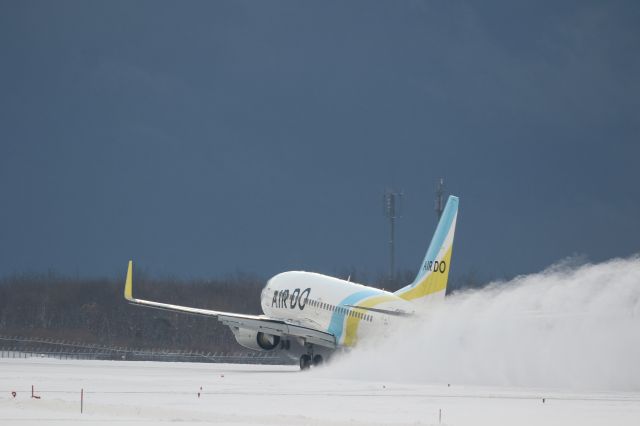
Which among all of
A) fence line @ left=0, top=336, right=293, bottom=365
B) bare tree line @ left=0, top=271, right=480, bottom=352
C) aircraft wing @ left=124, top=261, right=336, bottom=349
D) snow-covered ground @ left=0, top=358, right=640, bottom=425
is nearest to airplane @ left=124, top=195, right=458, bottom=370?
aircraft wing @ left=124, top=261, right=336, bottom=349

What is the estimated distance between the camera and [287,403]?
1469 inches

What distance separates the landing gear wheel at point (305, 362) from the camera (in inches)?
2507

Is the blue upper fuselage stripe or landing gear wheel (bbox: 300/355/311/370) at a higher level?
the blue upper fuselage stripe

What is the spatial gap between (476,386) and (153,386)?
1133 cm

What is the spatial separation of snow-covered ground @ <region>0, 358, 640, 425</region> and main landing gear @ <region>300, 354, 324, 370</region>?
12448 mm

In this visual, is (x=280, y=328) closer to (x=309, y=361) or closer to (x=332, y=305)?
(x=309, y=361)

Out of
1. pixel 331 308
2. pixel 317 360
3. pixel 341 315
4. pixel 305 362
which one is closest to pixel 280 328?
pixel 305 362

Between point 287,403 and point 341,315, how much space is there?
25.9 meters

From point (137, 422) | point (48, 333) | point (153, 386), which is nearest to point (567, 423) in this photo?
point (137, 422)

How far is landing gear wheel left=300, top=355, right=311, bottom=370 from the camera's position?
63688 millimetres

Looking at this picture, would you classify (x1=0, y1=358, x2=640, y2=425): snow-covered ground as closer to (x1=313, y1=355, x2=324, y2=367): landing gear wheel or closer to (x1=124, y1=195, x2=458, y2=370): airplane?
(x1=124, y1=195, x2=458, y2=370): airplane

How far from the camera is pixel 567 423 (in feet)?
103

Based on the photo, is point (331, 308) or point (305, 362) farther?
point (331, 308)

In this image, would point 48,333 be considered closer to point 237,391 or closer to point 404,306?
point 404,306
